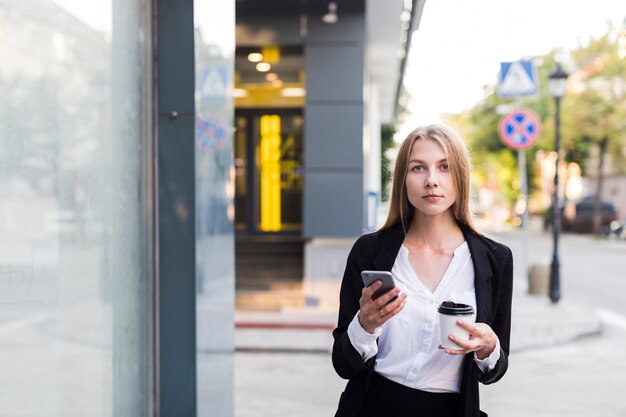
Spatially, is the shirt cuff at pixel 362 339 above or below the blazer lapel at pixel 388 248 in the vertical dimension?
below

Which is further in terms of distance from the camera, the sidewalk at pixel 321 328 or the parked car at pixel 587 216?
the parked car at pixel 587 216

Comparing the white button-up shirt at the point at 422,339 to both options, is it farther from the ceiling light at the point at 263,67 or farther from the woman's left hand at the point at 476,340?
the ceiling light at the point at 263,67

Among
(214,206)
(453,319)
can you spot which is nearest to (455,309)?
(453,319)

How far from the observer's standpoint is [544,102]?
48500 millimetres

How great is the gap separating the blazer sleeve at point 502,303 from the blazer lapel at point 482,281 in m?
0.05

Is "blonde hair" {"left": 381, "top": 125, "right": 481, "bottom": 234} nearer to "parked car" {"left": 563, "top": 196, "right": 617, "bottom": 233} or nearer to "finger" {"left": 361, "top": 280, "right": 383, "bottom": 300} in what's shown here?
"finger" {"left": 361, "top": 280, "right": 383, "bottom": 300}

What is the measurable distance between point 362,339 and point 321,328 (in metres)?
8.82

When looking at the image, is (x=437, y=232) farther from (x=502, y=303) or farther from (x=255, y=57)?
(x=255, y=57)

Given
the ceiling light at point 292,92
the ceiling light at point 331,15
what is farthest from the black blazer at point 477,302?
the ceiling light at point 292,92

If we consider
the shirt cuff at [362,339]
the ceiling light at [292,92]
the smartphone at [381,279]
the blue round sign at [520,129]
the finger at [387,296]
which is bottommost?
the shirt cuff at [362,339]

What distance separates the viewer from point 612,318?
41.8 feet

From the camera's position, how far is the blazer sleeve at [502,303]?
239cm

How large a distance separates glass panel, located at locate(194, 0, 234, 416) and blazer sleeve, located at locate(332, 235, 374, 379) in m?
1.68

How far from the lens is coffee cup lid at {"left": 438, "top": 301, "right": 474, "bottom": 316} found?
6.94 feet
